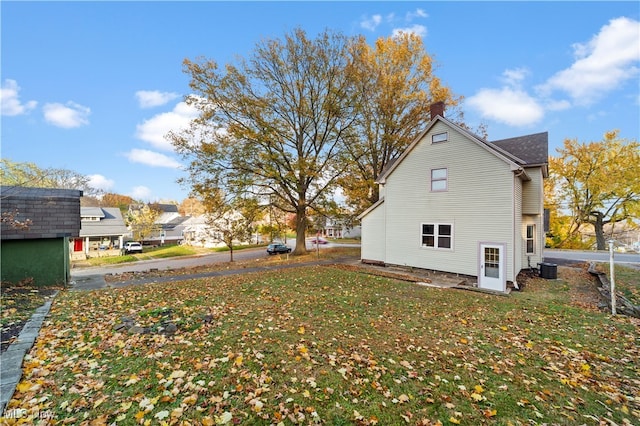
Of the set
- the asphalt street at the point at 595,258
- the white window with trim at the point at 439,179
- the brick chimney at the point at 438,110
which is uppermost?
the brick chimney at the point at 438,110

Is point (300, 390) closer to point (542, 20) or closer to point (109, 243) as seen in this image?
point (542, 20)

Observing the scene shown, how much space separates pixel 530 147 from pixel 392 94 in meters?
11.7

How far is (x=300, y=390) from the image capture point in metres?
3.75

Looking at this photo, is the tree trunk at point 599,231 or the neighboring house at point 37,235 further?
the tree trunk at point 599,231

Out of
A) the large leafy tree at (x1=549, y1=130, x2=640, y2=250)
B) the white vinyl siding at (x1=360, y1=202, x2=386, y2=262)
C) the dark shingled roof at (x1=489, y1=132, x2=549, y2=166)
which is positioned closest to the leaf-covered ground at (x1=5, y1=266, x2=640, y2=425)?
the dark shingled roof at (x1=489, y1=132, x2=549, y2=166)

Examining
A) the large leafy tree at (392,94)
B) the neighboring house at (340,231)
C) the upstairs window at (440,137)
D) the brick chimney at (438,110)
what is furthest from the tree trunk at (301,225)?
the brick chimney at (438,110)

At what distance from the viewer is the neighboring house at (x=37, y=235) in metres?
9.92

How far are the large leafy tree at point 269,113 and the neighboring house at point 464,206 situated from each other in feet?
24.7

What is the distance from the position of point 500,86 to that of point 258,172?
1762cm

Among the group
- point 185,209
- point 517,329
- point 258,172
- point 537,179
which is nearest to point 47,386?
point 517,329

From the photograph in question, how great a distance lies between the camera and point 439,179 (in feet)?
44.5

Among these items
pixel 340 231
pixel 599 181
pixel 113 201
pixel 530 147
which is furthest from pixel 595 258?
pixel 113 201

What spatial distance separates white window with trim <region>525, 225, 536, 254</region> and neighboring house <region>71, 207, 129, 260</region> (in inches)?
1752

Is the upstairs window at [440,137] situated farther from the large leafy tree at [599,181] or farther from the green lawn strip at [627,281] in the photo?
the large leafy tree at [599,181]
